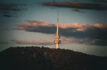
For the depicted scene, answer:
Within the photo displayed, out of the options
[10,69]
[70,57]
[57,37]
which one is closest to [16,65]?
[10,69]

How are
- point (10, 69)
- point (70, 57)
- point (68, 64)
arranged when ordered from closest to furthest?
point (10, 69) → point (68, 64) → point (70, 57)

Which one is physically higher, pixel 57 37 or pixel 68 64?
pixel 57 37

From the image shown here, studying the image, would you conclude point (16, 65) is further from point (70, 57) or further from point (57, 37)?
point (57, 37)

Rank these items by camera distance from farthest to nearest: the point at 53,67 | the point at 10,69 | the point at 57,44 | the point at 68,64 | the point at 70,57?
the point at 57,44 < the point at 70,57 < the point at 68,64 < the point at 53,67 < the point at 10,69

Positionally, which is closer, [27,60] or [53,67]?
[53,67]

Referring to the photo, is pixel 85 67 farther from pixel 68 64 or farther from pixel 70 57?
pixel 70 57

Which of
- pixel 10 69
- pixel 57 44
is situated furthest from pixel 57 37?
pixel 10 69

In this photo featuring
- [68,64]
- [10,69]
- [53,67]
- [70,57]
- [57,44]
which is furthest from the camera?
[57,44]

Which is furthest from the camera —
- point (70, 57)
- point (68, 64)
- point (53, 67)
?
point (70, 57)

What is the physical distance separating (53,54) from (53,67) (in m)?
14.8

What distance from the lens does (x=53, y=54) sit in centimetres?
8519

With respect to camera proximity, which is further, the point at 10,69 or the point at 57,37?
the point at 57,37

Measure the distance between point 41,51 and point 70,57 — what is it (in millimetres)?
11119

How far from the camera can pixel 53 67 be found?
70.6 metres
